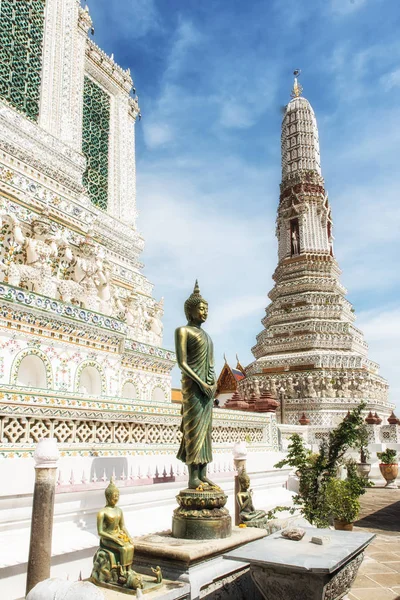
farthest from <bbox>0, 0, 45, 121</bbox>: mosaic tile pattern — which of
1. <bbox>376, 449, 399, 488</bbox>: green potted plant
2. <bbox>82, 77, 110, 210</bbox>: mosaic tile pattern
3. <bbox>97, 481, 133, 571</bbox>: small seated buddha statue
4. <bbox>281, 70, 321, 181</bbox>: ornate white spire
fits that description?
<bbox>281, 70, 321, 181</bbox>: ornate white spire

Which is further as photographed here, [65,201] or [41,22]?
[41,22]

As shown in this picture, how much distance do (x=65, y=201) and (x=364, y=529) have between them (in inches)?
356

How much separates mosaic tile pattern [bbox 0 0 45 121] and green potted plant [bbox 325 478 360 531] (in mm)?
10896

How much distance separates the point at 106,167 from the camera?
16172 mm

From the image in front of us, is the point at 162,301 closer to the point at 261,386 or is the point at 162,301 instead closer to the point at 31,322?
the point at 31,322

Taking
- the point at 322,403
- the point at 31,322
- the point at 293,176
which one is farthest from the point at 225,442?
the point at 293,176

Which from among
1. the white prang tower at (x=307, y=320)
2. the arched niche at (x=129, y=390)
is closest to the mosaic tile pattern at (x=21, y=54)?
the arched niche at (x=129, y=390)

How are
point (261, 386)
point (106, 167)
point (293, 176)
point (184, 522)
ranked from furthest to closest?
point (293, 176) < point (261, 386) < point (106, 167) < point (184, 522)

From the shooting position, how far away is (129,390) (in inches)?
429

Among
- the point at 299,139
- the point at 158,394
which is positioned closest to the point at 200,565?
the point at 158,394

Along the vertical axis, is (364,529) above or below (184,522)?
below

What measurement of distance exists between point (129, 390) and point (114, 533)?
7.23m

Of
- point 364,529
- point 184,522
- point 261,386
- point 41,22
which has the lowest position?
point 364,529

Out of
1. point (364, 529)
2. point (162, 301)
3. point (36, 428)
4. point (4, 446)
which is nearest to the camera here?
point (4, 446)
